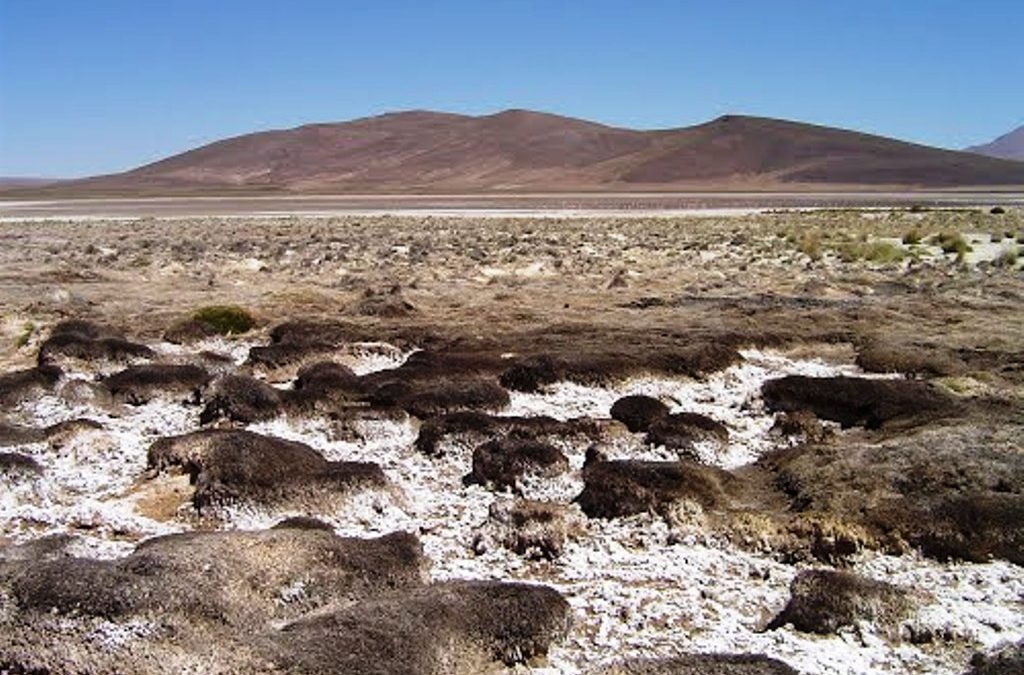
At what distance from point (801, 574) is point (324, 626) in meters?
4.06

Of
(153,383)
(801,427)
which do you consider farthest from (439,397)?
(801,427)

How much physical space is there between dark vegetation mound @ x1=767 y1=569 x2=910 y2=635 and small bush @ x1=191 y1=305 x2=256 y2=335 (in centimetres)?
1417

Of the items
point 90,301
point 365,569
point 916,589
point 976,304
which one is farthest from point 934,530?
point 90,301

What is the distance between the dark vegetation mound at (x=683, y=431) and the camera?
12.5 metres

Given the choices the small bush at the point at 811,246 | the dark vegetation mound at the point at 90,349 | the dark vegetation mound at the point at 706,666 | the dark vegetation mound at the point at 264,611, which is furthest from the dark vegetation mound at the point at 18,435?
the small bush at the point at 811,246

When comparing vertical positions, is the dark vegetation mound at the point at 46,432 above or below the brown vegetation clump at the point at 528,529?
above

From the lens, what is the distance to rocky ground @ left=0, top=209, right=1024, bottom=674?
293 inches

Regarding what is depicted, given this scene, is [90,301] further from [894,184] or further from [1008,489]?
[894,184]

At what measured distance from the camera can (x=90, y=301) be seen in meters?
23.7

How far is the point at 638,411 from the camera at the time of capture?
13633mm

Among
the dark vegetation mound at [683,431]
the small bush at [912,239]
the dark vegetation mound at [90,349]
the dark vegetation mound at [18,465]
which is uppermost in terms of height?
the dark vegetation mound at [90,349]

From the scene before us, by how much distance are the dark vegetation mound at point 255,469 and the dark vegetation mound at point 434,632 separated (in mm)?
2852

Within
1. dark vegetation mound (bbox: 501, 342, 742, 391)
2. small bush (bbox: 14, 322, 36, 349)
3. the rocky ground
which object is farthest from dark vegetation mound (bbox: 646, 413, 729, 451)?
small bush (bbox: 14, 322, 36, 349)

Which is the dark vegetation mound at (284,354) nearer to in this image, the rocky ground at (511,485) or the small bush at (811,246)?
the rocky ground at (511,485)
